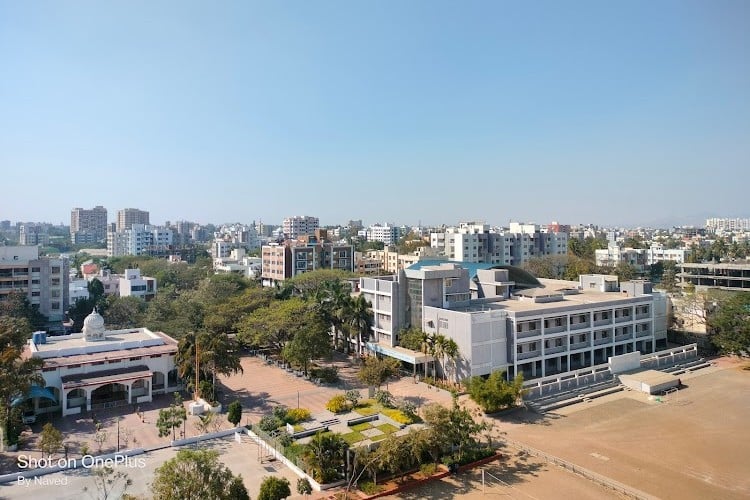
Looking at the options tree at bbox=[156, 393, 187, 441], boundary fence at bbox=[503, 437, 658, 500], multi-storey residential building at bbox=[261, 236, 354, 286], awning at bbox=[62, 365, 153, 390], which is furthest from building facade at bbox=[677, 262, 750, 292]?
awning at bbox=[62, 365, 153, 390]

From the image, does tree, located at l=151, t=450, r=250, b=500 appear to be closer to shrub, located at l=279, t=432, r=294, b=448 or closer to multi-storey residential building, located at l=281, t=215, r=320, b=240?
shrub, located at l=279, t=432, r=294, b=448

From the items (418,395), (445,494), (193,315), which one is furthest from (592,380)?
(193,315)

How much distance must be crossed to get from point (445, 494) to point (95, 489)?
13.5 m

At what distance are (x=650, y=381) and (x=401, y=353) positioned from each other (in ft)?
53.7

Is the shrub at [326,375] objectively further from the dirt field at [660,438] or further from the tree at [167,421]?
the dirt field at [660,438]

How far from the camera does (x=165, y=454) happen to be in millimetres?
22250

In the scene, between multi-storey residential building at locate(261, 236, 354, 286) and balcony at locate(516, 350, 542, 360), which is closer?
balcony at locate(516, 350, 542, 360)

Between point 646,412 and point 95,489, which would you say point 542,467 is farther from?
point 95,489

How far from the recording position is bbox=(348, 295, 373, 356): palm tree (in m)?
39.0

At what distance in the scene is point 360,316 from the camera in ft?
128

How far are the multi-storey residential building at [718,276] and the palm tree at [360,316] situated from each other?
170ft

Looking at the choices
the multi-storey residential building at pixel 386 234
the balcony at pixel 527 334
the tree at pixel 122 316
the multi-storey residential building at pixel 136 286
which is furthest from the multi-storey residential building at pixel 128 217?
the balcony at pixel 527 334

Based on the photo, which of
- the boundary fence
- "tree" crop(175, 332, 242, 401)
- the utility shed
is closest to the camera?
the boundary fence

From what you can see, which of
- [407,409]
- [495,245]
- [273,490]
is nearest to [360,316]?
[407,409]
